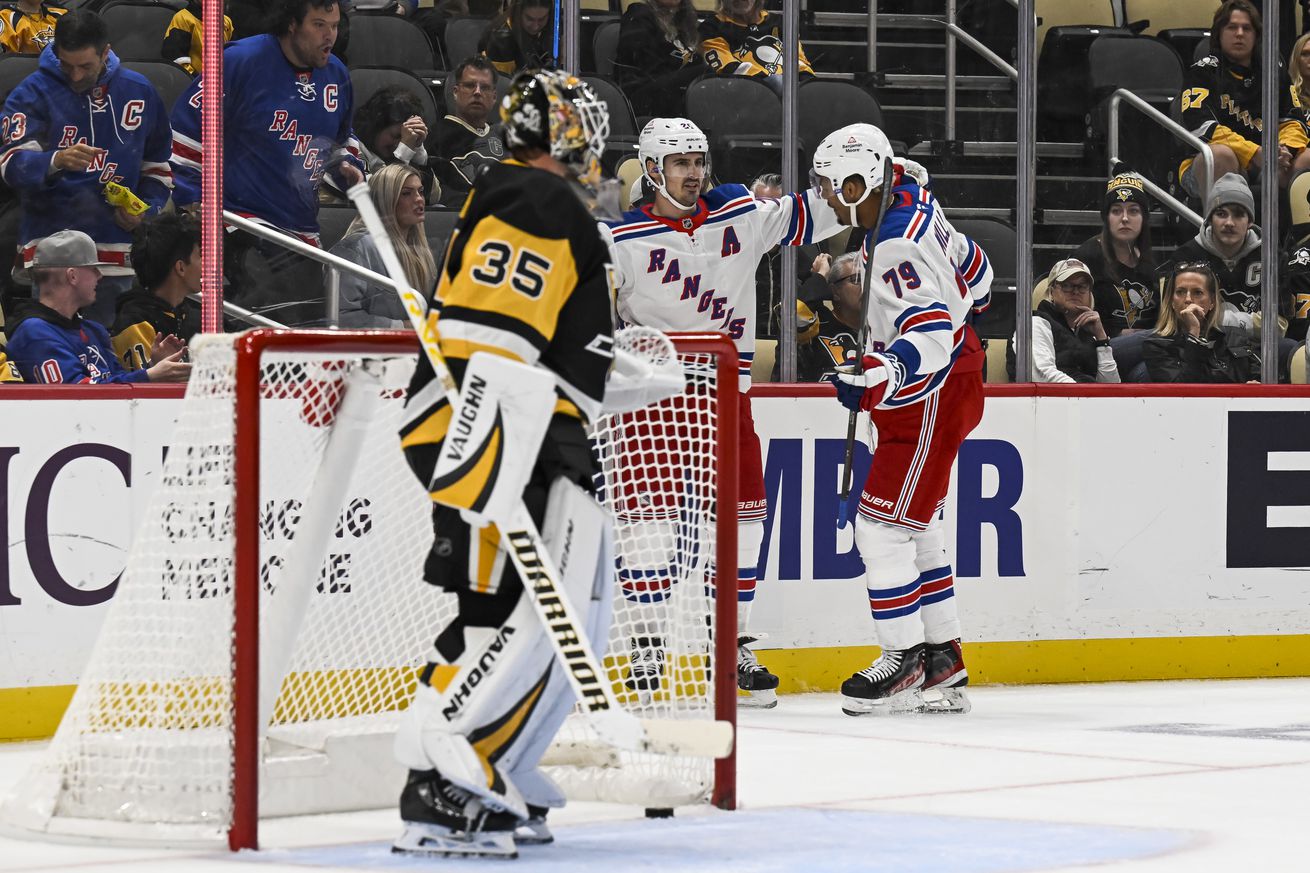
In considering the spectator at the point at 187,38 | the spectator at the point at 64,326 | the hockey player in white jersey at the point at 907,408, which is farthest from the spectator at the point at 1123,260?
the spectator at the point at 64,326

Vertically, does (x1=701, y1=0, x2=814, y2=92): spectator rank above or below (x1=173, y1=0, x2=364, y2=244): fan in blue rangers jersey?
above

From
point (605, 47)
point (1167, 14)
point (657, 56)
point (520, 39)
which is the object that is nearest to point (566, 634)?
point (520, 39)

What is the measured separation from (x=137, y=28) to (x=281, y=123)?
434 mm

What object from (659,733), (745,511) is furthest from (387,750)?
(745,511)

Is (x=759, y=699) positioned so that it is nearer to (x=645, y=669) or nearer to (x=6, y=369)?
(x=645, y=669)

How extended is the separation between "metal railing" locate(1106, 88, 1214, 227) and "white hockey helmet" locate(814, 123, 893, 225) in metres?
1.44

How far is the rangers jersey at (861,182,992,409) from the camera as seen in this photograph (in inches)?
210

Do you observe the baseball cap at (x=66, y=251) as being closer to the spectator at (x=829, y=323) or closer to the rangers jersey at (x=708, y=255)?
the rangers jersey at (x=708, y=255)

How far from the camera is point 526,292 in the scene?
3.20m

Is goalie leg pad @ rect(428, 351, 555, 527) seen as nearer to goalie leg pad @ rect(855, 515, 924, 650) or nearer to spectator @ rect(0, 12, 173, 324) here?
spectator @ rect(0, 12, 173, 324)

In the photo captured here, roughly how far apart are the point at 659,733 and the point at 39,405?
225 centimetres

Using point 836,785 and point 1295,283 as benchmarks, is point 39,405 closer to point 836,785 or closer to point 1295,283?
point 836,785

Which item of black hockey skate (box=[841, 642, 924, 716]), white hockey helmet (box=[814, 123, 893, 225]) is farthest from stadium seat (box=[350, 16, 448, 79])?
black hockey skate (box=[841, 642, 924, 716])

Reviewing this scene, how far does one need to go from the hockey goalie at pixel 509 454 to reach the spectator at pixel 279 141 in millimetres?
2078
